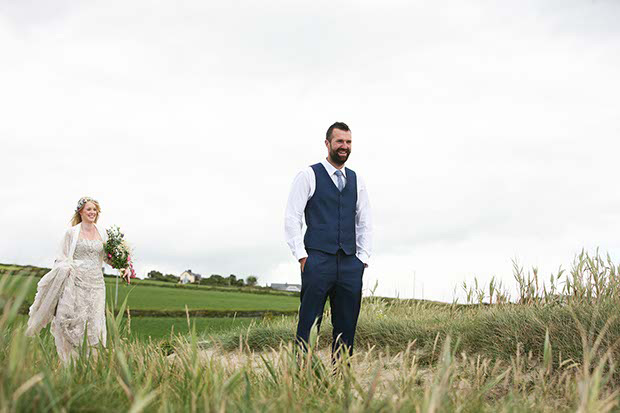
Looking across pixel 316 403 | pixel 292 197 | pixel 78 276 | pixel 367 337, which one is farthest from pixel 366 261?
pixel 78 276

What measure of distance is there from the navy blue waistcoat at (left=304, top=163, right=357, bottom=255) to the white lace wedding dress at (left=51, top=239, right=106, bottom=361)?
3.47 metres

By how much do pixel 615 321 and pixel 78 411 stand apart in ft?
17.3

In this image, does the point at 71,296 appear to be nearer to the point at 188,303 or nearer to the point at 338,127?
the point at 338,127

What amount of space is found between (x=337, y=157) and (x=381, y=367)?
272 centimetres

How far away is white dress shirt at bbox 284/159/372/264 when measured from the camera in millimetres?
4984

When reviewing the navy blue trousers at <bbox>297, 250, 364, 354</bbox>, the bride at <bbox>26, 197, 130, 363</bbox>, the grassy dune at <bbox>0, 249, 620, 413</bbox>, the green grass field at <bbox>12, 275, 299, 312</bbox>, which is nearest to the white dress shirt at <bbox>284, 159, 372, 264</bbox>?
the navy blue trousers at <bbox>297, 250, 364, 354</bbox>

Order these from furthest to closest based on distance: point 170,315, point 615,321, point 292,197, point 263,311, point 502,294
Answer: point 263,311
point 170,315
point 502,294
point 615,321
point 292,197

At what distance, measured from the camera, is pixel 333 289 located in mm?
5137

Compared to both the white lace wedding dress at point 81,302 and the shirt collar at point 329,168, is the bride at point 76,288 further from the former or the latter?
the shirt collar at point 329,168

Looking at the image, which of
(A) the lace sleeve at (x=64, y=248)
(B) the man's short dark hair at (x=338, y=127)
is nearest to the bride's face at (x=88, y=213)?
(A) the lace sleeve at (x=64, y=248)

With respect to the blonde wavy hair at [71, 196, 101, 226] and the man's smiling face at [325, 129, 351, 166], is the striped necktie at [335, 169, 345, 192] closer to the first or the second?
the man's smiling face at [325, 129, 351, 166]

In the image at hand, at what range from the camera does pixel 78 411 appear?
2.05m

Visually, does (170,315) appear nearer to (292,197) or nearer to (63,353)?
(63,353)

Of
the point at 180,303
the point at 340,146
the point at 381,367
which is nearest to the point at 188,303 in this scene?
the point at 180,303
